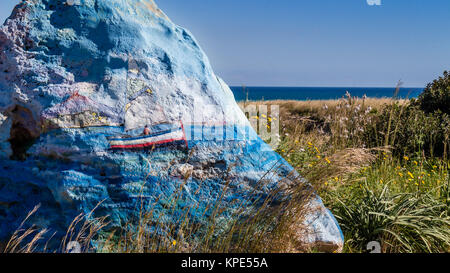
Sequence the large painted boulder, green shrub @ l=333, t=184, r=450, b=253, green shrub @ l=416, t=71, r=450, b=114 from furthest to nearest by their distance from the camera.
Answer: green shrub @ l=416, t=71, r=450, b=114 → green shrub @ l=333, t=184, r=450, b=253 → the large painted boulder

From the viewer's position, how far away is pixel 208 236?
2684 mm

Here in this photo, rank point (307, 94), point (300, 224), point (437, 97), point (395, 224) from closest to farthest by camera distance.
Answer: point (300, 224) < point (395, 224) < point (437, 97) < point (307, 94)

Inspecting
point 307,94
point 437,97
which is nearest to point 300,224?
point 437,97

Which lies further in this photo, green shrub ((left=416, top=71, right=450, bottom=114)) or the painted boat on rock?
green shrub ((left=416, top=71, right=450, bottom=114))

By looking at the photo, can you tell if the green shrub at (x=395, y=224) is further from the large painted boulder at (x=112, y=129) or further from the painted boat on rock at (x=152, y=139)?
the painted boat on rock at (x=152, y=139)

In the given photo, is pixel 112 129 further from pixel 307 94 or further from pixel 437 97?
pixel 307 94

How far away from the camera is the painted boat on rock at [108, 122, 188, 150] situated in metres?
2.91

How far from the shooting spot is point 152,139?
2973 millimetres

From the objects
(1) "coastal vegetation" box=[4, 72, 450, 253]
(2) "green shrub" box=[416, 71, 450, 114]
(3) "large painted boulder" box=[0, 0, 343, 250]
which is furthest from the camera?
(2) "green shrub" box=[416, 71, 450, 114]

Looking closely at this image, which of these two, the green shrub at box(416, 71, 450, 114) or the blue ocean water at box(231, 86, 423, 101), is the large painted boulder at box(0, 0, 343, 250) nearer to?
the blue ocean water at box(231, 86, 423, 101)

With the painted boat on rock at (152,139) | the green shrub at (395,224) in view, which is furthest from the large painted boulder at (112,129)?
the green shrub at (395,224)

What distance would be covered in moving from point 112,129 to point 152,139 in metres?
0.33

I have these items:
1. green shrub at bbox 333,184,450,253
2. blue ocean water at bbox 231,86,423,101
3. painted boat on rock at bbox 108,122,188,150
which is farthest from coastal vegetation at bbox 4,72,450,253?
blue ocean water at bbox 231,86,423,101
